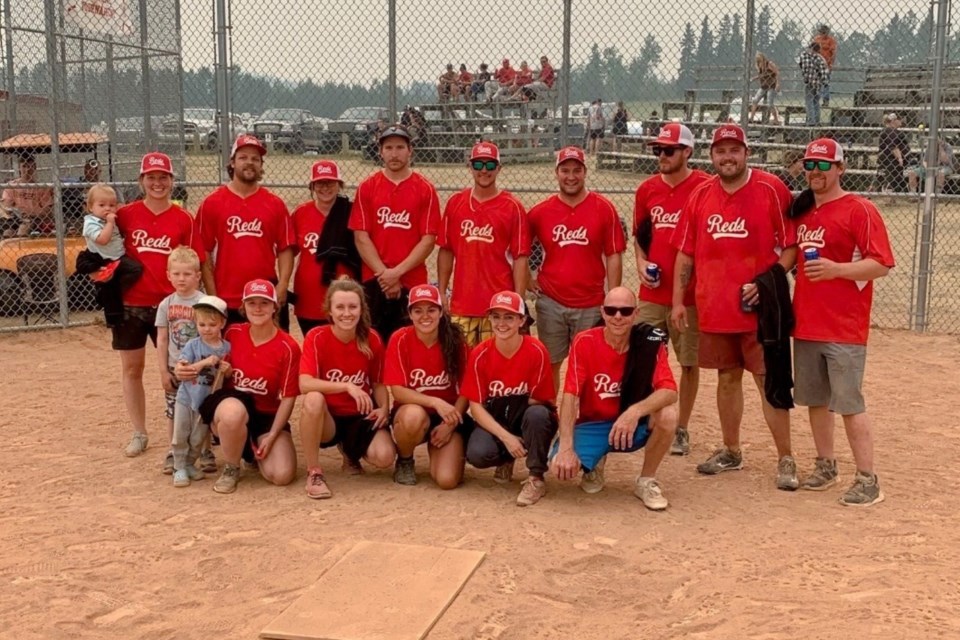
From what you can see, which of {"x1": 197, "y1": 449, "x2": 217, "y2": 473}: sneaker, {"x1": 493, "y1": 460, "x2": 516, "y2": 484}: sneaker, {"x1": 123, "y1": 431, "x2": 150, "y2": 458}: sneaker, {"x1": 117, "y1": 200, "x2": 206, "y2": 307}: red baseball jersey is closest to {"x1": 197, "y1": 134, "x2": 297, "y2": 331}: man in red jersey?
{"x1": 117, "y1": 200, "x2": 206, "y2": 307}: red baseball jersey

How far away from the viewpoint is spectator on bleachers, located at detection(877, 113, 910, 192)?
47.2 feet

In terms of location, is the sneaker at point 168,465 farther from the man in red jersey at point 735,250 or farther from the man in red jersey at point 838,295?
the man in red jersey at point 838,295

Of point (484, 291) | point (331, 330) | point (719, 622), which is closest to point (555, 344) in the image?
point (484, 291)

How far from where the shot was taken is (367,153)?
34.6 ft

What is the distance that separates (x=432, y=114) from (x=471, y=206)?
382 cm

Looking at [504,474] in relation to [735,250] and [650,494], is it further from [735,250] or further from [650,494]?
[735,250]

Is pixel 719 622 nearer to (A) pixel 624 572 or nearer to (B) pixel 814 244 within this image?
(A) pixel 624 572

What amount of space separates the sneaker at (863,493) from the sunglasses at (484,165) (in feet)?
9.19

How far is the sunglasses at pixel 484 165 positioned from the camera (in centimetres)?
631

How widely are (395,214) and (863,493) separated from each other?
10.7ft

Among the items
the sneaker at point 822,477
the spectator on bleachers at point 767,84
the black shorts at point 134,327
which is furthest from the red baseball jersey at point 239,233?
the spectator on bleachers at point 767,84

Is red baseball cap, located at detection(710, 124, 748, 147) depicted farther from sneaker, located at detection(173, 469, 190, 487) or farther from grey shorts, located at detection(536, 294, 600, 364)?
sneaker, located at detection(173, 469, 190, 487)

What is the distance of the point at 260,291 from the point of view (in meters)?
5.93

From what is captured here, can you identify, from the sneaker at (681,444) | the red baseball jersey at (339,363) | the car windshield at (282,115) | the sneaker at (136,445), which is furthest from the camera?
the car windshield at (282,115)
